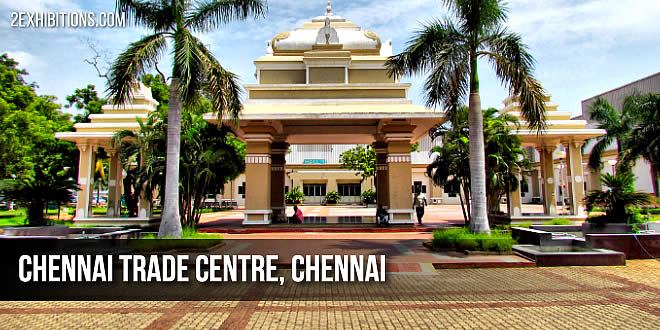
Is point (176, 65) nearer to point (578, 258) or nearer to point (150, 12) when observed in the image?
point (150, 12)

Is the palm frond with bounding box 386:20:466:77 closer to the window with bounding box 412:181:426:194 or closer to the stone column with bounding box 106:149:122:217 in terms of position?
the stone column with bounding box 106:149:122:217

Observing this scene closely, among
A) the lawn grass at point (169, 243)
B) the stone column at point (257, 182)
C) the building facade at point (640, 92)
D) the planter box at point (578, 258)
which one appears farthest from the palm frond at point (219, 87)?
the building facade at point (640, 92)

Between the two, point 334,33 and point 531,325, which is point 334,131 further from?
point 531,325

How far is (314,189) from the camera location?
47875mm

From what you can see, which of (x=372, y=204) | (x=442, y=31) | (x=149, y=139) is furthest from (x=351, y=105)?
(x=372, y=204)

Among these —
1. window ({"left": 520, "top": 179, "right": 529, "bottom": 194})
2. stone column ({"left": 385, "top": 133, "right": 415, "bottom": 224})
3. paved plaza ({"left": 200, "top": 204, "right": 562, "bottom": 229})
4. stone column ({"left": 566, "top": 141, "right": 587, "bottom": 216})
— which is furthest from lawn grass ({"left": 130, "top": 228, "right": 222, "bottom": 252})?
stone column ({"left": 566, "top": 141, "right": 587, "bottom": 216})

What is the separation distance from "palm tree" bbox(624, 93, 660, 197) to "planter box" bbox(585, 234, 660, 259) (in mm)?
18869

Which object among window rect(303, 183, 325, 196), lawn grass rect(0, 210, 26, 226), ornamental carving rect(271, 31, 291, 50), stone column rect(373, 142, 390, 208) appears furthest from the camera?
window rect(303, 183, 325, 196)

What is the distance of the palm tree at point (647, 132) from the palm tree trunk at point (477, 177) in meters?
20.6

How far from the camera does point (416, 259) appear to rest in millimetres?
8750

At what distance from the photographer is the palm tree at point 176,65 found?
9750mm

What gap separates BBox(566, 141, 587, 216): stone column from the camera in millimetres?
17766

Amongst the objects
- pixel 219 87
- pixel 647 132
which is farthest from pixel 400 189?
pixel 647 132

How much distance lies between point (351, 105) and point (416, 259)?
918cm
